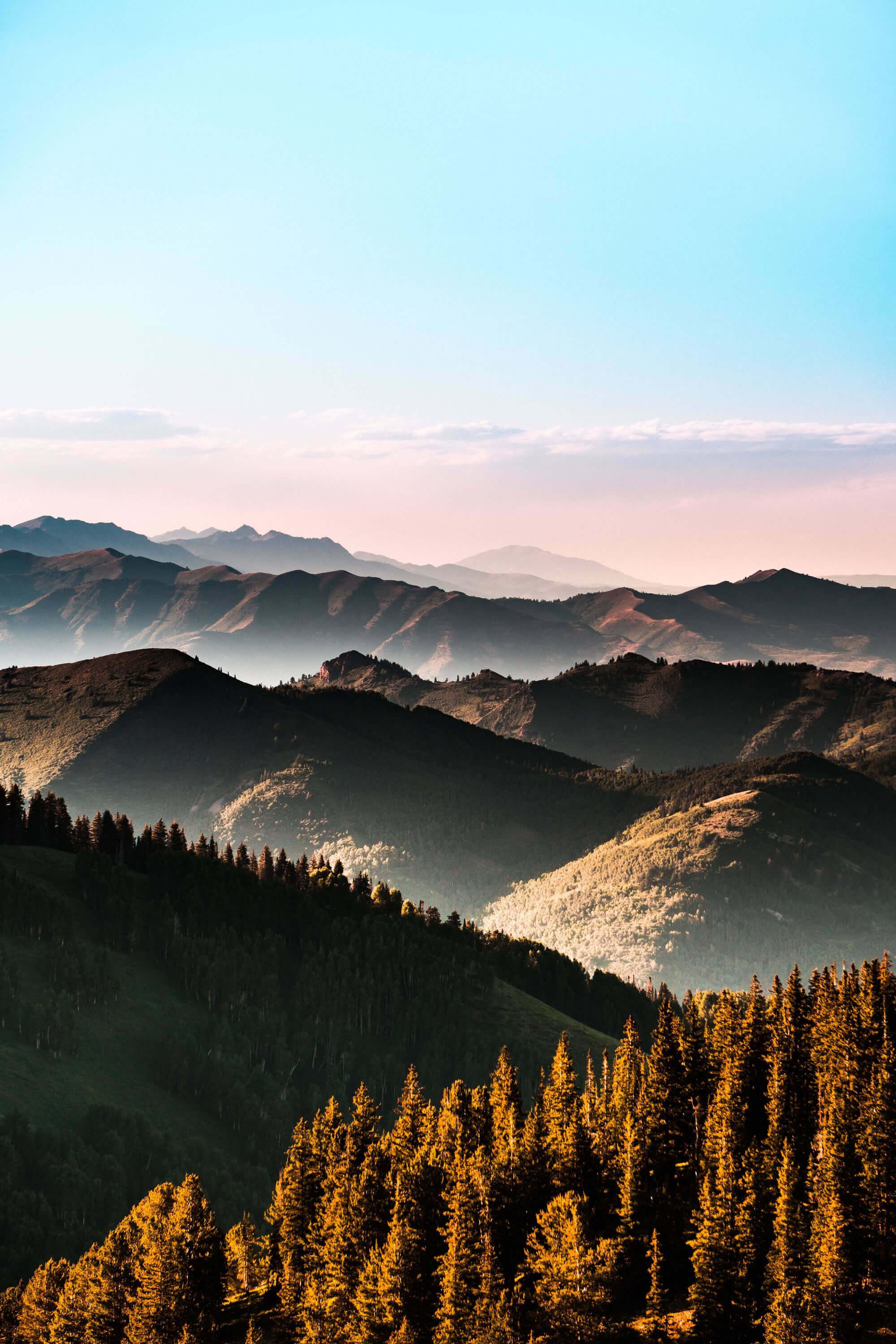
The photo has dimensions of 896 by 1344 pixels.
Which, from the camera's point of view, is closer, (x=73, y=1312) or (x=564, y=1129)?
(x=564, y=1129)

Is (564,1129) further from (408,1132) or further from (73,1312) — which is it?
(73,1312)

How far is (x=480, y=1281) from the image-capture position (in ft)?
276

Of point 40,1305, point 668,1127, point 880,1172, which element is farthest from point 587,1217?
point 40,1305

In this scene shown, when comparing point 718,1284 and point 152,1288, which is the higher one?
point 718,1284

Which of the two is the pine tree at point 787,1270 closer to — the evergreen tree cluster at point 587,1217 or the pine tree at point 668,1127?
the evergreen tree cluster at point 587,1217

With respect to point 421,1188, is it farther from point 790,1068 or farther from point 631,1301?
point 790,1068

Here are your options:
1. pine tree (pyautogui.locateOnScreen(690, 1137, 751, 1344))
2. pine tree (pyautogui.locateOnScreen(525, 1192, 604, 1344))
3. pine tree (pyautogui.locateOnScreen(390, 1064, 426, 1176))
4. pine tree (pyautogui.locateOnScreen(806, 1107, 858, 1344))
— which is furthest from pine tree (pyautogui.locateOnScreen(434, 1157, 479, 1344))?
pine tree (pyautogui.locateOnScreen(806, 1107, 858, 1344))

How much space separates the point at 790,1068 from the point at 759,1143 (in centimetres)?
690

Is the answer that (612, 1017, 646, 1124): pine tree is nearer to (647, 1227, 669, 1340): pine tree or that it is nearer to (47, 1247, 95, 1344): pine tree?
(647, 1227, 669, 1340): pine tree

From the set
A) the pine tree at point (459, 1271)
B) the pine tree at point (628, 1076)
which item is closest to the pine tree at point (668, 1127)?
A: the pine tree at point (628, 1076)

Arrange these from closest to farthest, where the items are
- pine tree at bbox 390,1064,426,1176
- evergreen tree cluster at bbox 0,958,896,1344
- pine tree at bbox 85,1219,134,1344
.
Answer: evergreen tree cluster at bbox 0,958,896,1344, pine tree at bbox 85,1219,134,1344, pine tree at bbox 390,1064,426,1176

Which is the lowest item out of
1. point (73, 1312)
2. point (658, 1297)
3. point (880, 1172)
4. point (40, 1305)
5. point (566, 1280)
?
point (40, 1305)

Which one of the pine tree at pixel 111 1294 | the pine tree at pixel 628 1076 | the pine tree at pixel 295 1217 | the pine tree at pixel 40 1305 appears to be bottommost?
the pine tree at pixel 40 1305

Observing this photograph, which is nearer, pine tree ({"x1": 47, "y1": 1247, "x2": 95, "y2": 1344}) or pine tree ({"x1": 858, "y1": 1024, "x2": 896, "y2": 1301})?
pine tree ({"x1": 858, "y1": 1024, "x2": 896, "y2": 1301})
